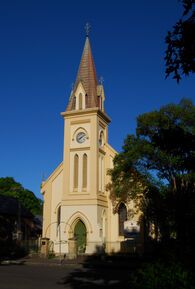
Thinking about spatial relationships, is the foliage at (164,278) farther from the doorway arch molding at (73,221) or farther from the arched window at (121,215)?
the arched window at (121,215)

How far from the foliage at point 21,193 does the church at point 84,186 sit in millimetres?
36494

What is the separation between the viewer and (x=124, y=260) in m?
28.3

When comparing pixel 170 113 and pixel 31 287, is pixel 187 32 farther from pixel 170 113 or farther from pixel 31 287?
pixel 170 113

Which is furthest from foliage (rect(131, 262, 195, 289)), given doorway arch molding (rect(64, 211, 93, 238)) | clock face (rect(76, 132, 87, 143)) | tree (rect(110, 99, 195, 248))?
clock face (rect(76, 132, 87, 143))

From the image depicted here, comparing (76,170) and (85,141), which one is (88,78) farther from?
(76,170)

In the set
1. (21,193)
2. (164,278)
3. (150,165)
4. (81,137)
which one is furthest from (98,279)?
(21,193)

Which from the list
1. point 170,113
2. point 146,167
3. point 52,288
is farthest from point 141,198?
point 52,288

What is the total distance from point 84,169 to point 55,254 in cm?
805

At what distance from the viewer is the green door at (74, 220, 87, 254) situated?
3356 centimetres

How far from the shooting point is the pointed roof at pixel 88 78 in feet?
121

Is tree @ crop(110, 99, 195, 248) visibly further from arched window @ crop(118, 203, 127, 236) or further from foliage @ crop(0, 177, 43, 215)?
foliage @ crop(0, 177, 43, 215)

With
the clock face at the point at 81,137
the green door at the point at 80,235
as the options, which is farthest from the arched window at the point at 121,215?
the clock face at the point at 81,137

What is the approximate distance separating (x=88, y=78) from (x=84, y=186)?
1119 centimetres

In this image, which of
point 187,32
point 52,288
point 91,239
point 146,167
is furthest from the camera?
point 91,239
